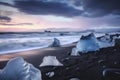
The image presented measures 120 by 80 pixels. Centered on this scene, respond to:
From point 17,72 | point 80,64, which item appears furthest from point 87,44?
point 17,72

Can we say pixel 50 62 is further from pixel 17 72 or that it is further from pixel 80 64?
pixel 17 72

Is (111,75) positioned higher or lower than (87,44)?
lower

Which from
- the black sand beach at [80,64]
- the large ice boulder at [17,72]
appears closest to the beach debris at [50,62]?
the black sand beach at [80,64]

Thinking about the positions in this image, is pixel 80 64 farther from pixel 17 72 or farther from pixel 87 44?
pixel 17 72

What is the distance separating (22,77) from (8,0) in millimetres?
999

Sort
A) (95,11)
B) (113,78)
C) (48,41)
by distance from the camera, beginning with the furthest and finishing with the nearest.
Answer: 1. (48,41)
2. (95,11)
3. (113,78)

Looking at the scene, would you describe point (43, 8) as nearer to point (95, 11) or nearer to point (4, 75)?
point (95, 11)

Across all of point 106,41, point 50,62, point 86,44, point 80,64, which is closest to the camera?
point 50,62

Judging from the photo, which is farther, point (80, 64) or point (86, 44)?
point (86, 44)

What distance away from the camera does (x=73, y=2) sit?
2537 mm

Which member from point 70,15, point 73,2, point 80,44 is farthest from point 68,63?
point 73,2

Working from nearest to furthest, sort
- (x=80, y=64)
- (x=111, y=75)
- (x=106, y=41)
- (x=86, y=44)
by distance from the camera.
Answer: (x=111, y=75), (x=80, y=64), (x=86, y=44), (x=106, y=41)

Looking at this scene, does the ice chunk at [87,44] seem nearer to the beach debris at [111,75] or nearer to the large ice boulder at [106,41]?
the large ice boulder at [106,41]

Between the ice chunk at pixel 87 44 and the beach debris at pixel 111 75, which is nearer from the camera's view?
the beach debris at pixel 111 75
